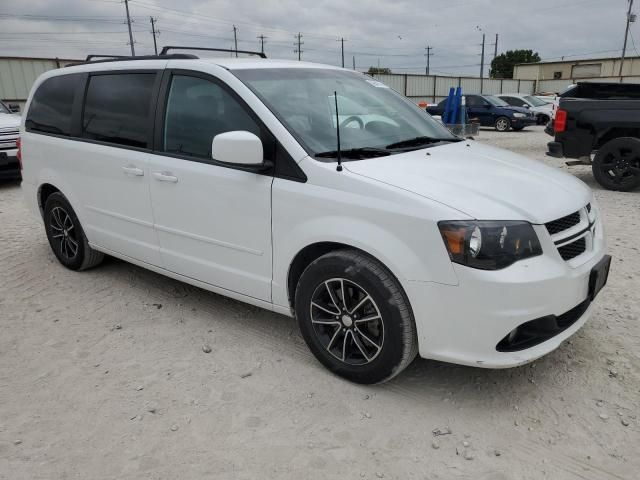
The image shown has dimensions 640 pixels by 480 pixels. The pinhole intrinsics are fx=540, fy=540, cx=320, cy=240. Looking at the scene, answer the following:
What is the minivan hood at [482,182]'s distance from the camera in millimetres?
2619

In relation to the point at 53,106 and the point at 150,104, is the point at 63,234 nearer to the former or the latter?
the point at 53,106

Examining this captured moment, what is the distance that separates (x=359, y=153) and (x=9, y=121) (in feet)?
26.9

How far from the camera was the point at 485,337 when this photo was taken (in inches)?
101

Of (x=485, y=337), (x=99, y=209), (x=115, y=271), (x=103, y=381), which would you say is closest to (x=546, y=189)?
(x=485, y=337)

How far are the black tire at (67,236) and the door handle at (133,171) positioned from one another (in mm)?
1054

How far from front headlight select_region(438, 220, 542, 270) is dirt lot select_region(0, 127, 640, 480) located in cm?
86

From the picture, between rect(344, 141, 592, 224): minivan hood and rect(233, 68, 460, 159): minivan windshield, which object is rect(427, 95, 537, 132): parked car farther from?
rect(344, 141, 592, 224): minivan hood

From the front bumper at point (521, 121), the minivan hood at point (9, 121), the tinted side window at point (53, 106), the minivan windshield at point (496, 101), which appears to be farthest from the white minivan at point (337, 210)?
the minivan windshield at point (496, 101)

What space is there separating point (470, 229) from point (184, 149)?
6.51 feet

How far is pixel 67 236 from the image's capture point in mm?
4840

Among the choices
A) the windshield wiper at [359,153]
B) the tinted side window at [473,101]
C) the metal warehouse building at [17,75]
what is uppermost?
the metal warehouse building at [17,75]

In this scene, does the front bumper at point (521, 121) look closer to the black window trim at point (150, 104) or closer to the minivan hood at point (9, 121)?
the minivan hood at point (9, 121)

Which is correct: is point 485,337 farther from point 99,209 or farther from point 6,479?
point 99,209

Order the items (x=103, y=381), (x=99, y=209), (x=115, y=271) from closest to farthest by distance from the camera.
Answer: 1. (x=103, y=381)
2. (x=99, y=209)
3. (x=115, y=271)
